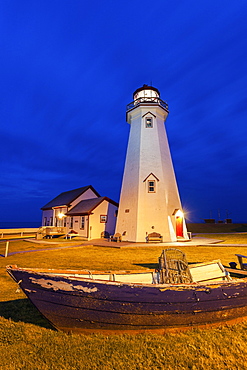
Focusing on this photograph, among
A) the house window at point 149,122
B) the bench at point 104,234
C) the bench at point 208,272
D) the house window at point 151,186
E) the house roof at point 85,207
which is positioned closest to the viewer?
the bench at point 208,272

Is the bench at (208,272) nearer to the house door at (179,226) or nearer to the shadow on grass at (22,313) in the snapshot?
the shadow on grass at (22,313)

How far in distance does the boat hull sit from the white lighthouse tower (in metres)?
15.9

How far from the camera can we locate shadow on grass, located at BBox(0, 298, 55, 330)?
4648 mm

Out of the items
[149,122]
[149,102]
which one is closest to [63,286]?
[149,122]

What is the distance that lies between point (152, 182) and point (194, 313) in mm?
17271

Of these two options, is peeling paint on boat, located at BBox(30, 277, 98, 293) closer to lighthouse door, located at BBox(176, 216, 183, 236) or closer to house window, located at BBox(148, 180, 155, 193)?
house window, located at BBox(148, 180, 155, 193)

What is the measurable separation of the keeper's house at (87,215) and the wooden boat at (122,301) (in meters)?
20.7

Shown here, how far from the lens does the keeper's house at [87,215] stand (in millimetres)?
25141

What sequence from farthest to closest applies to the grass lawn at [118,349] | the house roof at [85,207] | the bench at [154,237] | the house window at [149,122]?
the house roof at [85,207], the house window at [149,122], the bench at [154,237], the grass lawn at [118,349]

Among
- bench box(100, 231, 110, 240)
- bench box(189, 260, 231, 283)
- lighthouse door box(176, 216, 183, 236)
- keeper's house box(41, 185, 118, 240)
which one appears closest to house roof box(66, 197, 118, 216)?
keeper's house box(41, 185, 118, 240)

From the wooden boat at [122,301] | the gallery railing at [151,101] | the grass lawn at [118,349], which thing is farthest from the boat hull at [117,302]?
the gallery railing at [151,101]

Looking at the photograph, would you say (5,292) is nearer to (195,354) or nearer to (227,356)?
(195,354)

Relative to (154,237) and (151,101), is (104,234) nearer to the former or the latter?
(154,237)

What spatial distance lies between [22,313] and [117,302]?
2887 millimetres
